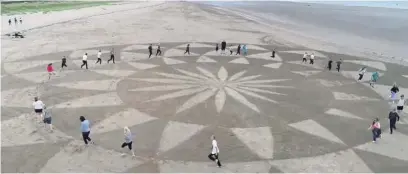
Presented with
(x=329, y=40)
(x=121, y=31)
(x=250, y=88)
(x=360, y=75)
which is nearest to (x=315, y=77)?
(x=360, y=75)

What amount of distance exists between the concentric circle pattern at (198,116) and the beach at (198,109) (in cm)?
7

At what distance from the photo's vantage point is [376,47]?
4653 centimetres

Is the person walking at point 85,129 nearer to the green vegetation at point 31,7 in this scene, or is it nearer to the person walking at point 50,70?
the person walking at point 50,70

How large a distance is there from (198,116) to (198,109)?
106cm

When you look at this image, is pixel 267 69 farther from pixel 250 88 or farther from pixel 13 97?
pixel 13 97

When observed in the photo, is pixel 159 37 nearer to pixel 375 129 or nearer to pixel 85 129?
pixel 85 129

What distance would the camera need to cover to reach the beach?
51.7 ft

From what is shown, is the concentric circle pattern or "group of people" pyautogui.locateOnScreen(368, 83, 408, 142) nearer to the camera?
the concentric circle pattern

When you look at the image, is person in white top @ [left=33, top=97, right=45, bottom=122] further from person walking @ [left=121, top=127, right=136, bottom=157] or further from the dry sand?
the dry sand

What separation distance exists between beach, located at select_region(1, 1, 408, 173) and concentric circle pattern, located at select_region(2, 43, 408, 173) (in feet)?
0.23

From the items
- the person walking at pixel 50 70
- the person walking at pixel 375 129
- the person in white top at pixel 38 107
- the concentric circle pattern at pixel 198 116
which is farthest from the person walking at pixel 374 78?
the person walking at pixel 50 70

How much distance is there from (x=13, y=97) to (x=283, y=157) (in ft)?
53.1

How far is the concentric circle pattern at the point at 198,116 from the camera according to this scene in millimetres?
15688

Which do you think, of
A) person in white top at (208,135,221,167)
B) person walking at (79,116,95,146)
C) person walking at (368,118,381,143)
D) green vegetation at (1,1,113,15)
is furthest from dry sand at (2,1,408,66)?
person in white top at (208,135,221,167)
